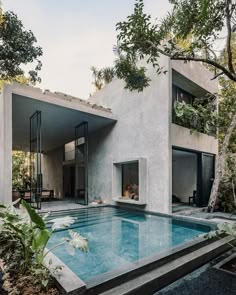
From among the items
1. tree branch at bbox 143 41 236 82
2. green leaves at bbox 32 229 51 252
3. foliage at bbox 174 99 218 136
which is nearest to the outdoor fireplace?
foliage at bbox 174 99 218 136

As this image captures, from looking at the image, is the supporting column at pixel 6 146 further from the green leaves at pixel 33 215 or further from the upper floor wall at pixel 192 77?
the upper floor wall at pixel 192 77

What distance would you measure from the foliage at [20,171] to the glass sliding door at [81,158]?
13.4 ft

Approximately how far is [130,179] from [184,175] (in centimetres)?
333

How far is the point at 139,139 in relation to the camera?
413 inches

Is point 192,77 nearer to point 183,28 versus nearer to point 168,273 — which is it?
point 183,28

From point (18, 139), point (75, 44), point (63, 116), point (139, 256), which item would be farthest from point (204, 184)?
point (18, 139)

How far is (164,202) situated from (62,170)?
444 inches

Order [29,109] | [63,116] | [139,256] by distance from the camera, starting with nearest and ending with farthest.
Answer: [139,256]
[29,109]
[63,116]

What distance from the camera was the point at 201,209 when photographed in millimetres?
10273

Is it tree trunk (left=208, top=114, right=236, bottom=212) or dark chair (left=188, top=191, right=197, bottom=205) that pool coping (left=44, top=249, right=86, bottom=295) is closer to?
tree trunk (left=208, top=114, right=236, bottom=212)

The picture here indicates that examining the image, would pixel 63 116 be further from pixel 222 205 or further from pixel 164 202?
pixel 222 205

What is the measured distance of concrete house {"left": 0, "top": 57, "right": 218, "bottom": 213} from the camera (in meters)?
8.98

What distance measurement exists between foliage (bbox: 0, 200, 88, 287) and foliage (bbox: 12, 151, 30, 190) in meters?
13.1

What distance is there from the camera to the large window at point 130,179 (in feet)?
38.6
